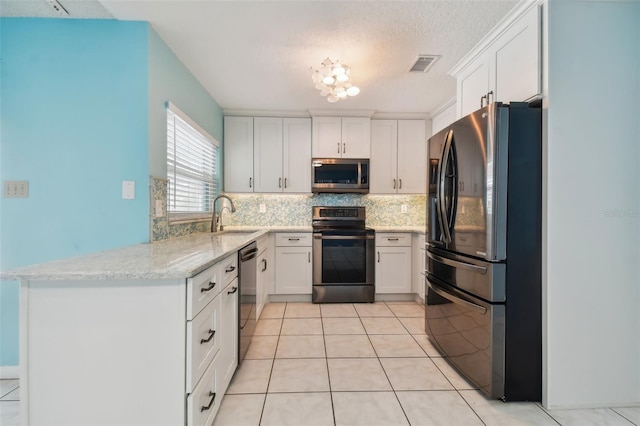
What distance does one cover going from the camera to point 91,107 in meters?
1.83

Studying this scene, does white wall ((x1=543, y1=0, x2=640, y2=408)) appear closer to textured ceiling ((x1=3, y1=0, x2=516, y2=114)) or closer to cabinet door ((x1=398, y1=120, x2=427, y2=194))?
textured ceiling ((x1=3, y1=0, x2=516, y2=114))

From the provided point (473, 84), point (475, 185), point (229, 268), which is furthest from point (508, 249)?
point (229, 268)

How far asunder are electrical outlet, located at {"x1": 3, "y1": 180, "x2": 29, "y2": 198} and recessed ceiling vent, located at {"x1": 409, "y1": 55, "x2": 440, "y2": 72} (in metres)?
3.08

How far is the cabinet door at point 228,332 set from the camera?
1.55 m

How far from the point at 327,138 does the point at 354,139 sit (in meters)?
0.36

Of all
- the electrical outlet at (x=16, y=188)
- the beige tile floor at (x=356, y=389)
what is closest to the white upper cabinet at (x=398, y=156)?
the beige tile floor at (x=356, y=389)

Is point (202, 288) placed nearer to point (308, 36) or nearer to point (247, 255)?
point (247, 255)

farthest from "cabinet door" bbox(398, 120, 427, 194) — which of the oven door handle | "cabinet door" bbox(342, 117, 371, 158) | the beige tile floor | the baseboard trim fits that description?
the baseboard trim

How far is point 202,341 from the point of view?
1.26 m

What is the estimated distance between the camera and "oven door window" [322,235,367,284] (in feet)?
11.0

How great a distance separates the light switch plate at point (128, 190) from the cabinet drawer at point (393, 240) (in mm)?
2603

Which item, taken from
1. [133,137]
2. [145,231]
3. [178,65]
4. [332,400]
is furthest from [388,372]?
[178,65]

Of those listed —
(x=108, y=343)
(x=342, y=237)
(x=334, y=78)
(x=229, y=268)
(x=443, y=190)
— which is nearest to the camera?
(x=108, y=343)

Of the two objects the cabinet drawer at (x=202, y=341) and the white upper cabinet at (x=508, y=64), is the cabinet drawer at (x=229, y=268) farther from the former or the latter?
the white upper cabinet at (x=508, y=64)
